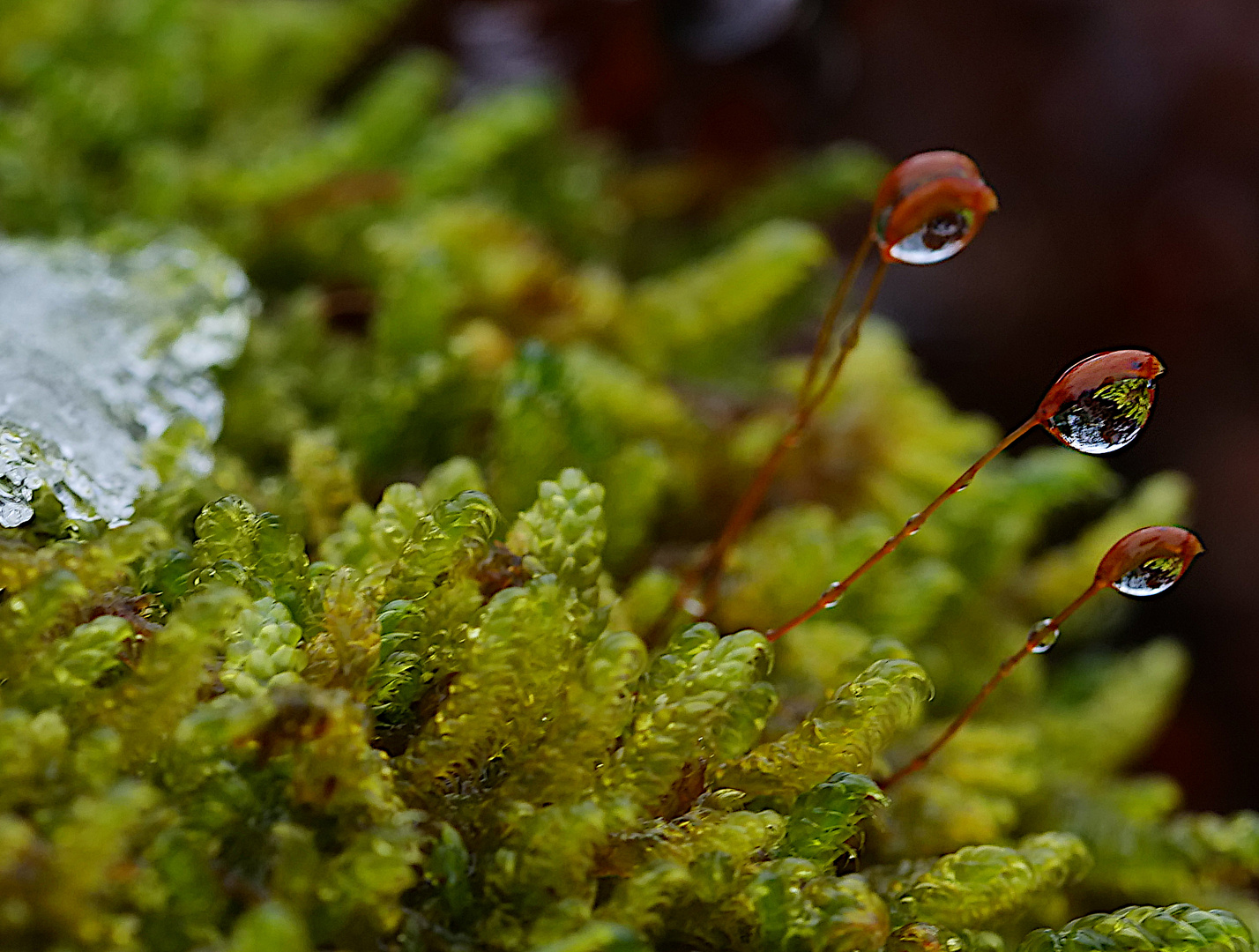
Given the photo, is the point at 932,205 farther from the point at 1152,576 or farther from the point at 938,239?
the point at 1152,576

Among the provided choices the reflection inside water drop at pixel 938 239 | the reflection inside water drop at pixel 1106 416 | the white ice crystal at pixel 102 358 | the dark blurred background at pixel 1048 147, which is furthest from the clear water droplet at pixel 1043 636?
the dark blurred background at pixel 1048 147

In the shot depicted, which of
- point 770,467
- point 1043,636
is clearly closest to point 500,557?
point 770,467

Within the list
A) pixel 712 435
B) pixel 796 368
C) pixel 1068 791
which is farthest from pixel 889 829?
pixel 796 368

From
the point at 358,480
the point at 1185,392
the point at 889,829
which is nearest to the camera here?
the point at 889,829

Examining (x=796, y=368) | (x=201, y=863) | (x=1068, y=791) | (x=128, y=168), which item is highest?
(x=128, y=168)

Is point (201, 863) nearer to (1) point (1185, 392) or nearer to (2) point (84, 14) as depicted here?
(2) point (84, 14)
